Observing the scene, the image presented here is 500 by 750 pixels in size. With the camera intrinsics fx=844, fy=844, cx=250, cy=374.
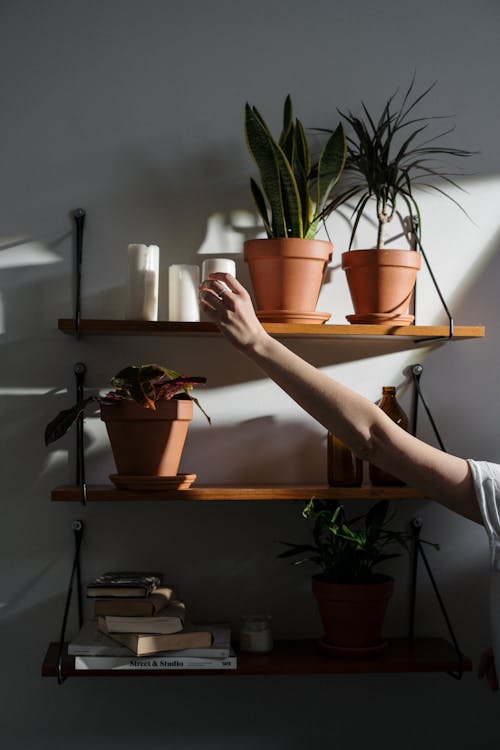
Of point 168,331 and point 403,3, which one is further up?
point 403,3

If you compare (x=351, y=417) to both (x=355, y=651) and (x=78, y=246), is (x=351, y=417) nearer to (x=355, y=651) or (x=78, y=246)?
(x=355, y=651)

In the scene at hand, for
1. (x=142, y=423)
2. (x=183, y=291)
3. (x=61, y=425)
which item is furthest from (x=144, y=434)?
(x=183, y=291)

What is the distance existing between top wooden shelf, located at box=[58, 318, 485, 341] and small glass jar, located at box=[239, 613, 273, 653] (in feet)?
2.34

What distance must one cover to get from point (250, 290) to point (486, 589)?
102cm

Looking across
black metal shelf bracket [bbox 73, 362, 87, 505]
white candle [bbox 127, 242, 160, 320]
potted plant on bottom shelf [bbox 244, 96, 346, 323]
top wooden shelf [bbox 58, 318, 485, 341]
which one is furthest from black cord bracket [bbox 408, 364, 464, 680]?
black metal shelf bracket [bbox 73, 362, 87, 505]

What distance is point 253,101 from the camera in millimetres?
2227

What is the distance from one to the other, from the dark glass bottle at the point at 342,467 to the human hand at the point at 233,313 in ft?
1.83

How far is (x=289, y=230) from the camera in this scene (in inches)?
81.1

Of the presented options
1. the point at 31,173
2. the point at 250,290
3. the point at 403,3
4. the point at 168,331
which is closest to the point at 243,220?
the point at 250,290

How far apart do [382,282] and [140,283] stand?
0.58 m

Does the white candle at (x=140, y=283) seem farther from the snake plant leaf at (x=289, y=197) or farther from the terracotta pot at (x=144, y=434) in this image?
the snake plant leaf at (x=289, y=197)

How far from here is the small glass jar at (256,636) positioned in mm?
2070

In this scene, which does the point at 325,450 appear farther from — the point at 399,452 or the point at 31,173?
the point at 31,173

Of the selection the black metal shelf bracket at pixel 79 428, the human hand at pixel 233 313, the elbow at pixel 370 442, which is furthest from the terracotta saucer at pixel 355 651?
the human hand at pixel 233 313
